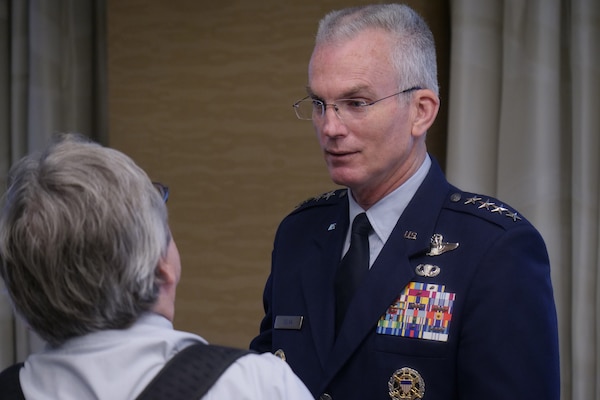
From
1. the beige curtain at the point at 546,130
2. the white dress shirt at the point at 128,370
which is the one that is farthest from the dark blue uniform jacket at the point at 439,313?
the beige curtain at the point at 546,130

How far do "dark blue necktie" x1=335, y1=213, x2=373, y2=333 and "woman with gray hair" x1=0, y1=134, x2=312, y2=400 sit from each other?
576mm

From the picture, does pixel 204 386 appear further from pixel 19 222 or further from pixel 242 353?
pixel 19 222

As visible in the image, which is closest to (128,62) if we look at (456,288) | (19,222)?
(456,288)

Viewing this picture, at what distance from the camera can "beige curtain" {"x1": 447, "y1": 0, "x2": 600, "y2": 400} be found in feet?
8.63

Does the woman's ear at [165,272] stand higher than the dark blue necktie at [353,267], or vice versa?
the woman's ear at [165,272]

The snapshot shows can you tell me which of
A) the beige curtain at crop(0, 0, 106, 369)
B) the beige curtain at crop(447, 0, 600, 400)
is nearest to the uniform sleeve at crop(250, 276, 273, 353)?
the beige curtain at crop(447, 0, 600, 400)

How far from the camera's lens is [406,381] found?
1.74 m

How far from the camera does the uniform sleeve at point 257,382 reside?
121 cm

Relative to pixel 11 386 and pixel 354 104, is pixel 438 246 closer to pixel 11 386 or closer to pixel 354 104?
pixel 354 104

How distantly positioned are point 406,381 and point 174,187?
160 cm

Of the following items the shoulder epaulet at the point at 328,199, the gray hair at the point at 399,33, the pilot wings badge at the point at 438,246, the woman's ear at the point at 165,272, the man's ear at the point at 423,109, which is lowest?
the pilot wings badge at the point at 438,246

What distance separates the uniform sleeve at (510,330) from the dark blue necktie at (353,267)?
23 cm

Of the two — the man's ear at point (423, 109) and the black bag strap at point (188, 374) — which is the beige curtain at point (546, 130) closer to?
the man's ear at point (423, 109)

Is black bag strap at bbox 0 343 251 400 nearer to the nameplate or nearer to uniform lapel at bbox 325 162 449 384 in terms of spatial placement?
uniform lapel at bbox 325 162 449 384
